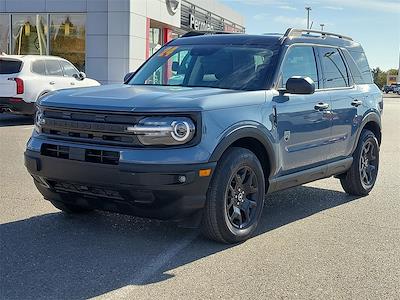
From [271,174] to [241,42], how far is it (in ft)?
4.97

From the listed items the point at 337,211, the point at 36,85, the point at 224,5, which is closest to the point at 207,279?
the point at 337,211

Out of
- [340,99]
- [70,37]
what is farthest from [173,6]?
[340,99]

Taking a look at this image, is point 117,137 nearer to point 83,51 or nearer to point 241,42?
point 241,42

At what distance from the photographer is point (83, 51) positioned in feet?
80.2

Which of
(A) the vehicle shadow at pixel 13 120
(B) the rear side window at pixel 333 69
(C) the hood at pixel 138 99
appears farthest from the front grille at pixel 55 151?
(A) the vehicle shadow at pixel 13 120

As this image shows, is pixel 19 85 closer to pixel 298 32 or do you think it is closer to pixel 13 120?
pixel 13 120

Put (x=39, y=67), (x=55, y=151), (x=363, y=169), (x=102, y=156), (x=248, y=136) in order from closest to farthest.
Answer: (x=102, y=156) < (x=55, y=151) < (x=248, y=136) < (x=363, y=169) < (x=39, y=67)

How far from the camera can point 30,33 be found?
976 inches

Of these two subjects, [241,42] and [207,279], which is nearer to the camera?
[207,279]

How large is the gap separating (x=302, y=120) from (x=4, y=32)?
22.2 metres

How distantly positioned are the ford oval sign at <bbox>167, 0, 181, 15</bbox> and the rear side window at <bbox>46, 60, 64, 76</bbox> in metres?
12.4

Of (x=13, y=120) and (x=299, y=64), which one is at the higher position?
(x=299, y=64)

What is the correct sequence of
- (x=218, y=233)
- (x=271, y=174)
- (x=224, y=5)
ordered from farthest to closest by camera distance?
(x=224, y=5), (x=271, y=174), (x=218, y=233)

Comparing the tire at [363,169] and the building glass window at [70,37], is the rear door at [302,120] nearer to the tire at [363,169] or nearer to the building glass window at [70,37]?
the tire at [363,169]
